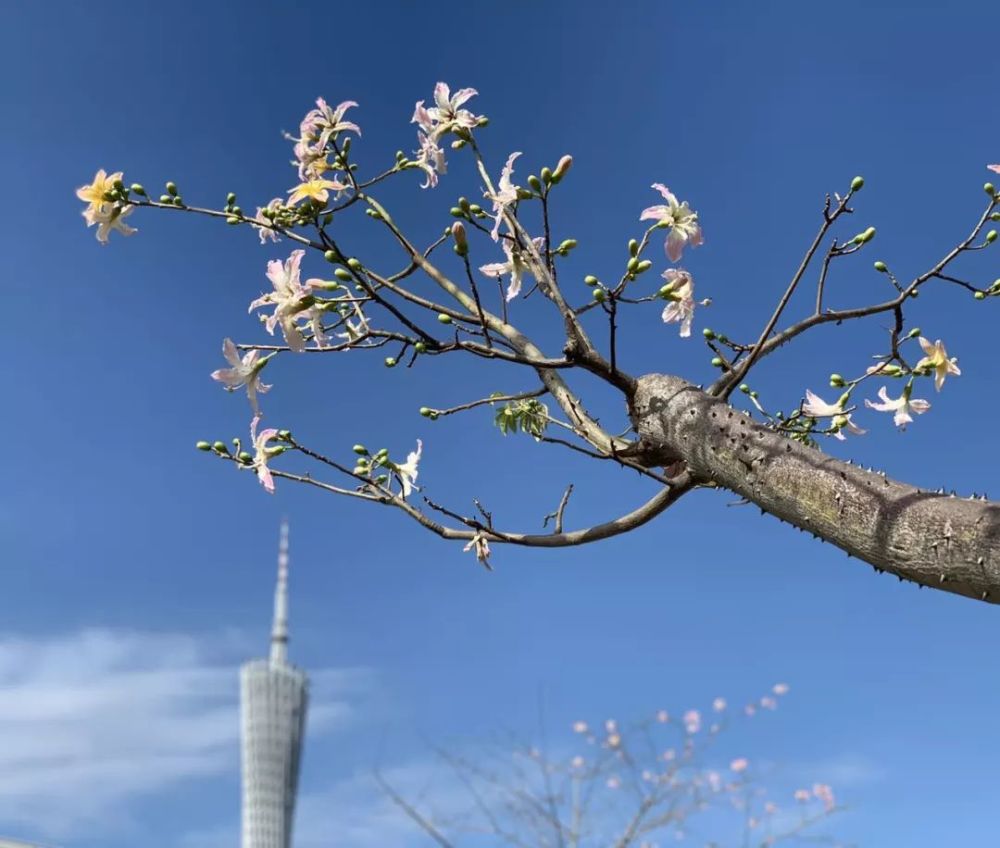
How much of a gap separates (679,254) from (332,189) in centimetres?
85

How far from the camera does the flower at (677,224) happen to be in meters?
2.23

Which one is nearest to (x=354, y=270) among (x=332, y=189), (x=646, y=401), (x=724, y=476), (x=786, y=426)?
(x=332, y=189)

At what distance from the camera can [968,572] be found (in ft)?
4.68

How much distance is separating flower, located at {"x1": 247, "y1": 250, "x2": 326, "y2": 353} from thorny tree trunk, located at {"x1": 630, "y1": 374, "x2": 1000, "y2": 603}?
78 cm

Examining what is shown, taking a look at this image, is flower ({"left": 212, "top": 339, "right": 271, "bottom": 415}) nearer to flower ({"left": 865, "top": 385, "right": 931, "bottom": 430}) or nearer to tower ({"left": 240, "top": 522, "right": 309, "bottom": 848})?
flower ({"left": 865, "top": 385, "right": 931, "bottom": 430})

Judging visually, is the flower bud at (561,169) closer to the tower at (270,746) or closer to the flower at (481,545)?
the flower at (481,545)

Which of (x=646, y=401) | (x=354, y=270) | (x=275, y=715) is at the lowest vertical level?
(x=646, y=401)

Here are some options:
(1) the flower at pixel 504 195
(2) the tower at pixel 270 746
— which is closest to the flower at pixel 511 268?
(1) the flower at pixel 504 195

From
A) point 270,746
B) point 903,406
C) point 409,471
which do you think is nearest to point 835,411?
point 903,406

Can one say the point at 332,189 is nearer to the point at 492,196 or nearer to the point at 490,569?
the point at 492,196

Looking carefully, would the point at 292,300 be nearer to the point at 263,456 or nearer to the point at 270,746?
the point at 263,456

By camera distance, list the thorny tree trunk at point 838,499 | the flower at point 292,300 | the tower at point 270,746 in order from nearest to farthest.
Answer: the thorny tree trunk at point 838,499
the flower at point 292,300
the tower at point 270,746

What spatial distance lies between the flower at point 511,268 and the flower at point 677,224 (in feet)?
0.98

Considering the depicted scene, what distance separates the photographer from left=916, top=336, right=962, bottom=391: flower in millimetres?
2133
